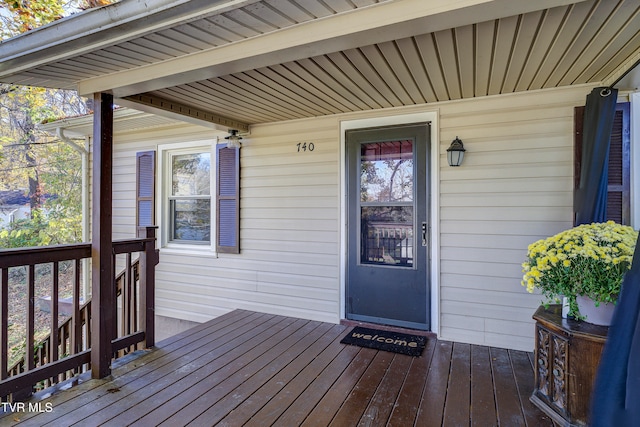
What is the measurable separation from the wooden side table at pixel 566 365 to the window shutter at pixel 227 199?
3.32 m

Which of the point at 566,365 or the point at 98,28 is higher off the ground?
the point at 98,28

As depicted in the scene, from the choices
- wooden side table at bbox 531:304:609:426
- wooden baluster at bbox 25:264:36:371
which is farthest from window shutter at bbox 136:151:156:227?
wooden side table at bbox 531:304:609:426

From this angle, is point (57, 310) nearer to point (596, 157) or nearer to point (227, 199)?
point (227, 199)

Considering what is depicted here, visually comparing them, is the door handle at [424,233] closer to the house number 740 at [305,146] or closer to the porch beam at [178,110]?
the house number 740 at [305,146]

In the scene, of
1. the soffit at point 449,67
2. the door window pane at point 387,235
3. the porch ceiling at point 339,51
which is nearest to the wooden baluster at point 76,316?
the porch ceiling at point 339,51

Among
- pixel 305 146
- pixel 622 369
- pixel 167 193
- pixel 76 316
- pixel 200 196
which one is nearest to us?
pixel 622 369

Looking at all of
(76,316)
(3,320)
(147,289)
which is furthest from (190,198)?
(3,320)

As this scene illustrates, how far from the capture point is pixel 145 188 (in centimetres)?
491

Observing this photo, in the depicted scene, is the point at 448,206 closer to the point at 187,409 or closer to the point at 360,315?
the point at 360,315

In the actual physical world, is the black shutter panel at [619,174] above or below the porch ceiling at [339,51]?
below

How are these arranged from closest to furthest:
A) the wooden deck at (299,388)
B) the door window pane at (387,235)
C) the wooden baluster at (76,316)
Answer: the wooden deck at (299,388) → the wooden baluster at (76,316) → the door window pane at (387,235)

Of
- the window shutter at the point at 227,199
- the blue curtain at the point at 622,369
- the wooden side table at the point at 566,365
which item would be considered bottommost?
the wooden side table at the point at 566,365

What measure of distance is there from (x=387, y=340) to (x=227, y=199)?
258 cm

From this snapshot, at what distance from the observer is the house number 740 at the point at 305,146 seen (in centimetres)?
390
